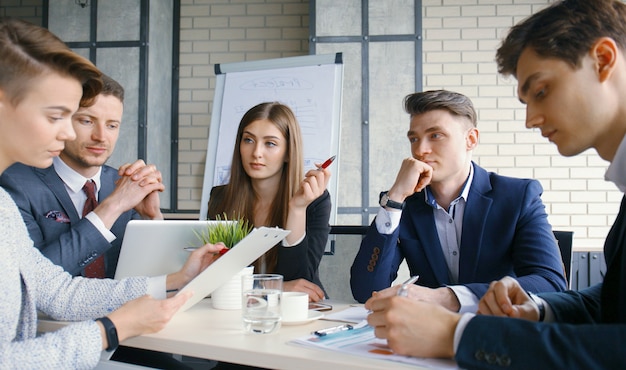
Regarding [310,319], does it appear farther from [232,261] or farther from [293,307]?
[232,261]

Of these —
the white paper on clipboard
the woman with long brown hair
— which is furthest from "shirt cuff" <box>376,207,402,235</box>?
the white paper on clipboard

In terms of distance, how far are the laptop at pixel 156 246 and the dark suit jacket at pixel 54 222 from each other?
7.7 inches

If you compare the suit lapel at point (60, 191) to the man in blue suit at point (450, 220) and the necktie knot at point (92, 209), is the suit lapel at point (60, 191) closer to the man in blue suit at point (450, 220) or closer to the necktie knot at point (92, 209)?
the necktie knot at point (92, 209)

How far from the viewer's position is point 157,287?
5.12 ft

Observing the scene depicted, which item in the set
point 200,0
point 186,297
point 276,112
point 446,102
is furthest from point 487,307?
point 200,0

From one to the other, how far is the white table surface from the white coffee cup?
22mm

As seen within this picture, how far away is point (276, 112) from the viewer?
257cm

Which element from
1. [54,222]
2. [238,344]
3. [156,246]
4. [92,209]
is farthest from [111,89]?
[238,344]

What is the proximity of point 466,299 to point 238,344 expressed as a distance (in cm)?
68

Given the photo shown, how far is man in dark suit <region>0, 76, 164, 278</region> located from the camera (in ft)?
6.11

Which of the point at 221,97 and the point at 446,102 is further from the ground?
the point at 221,97

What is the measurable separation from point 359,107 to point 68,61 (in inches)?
119

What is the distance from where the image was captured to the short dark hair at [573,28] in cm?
123

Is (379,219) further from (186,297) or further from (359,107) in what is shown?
(359,107)
